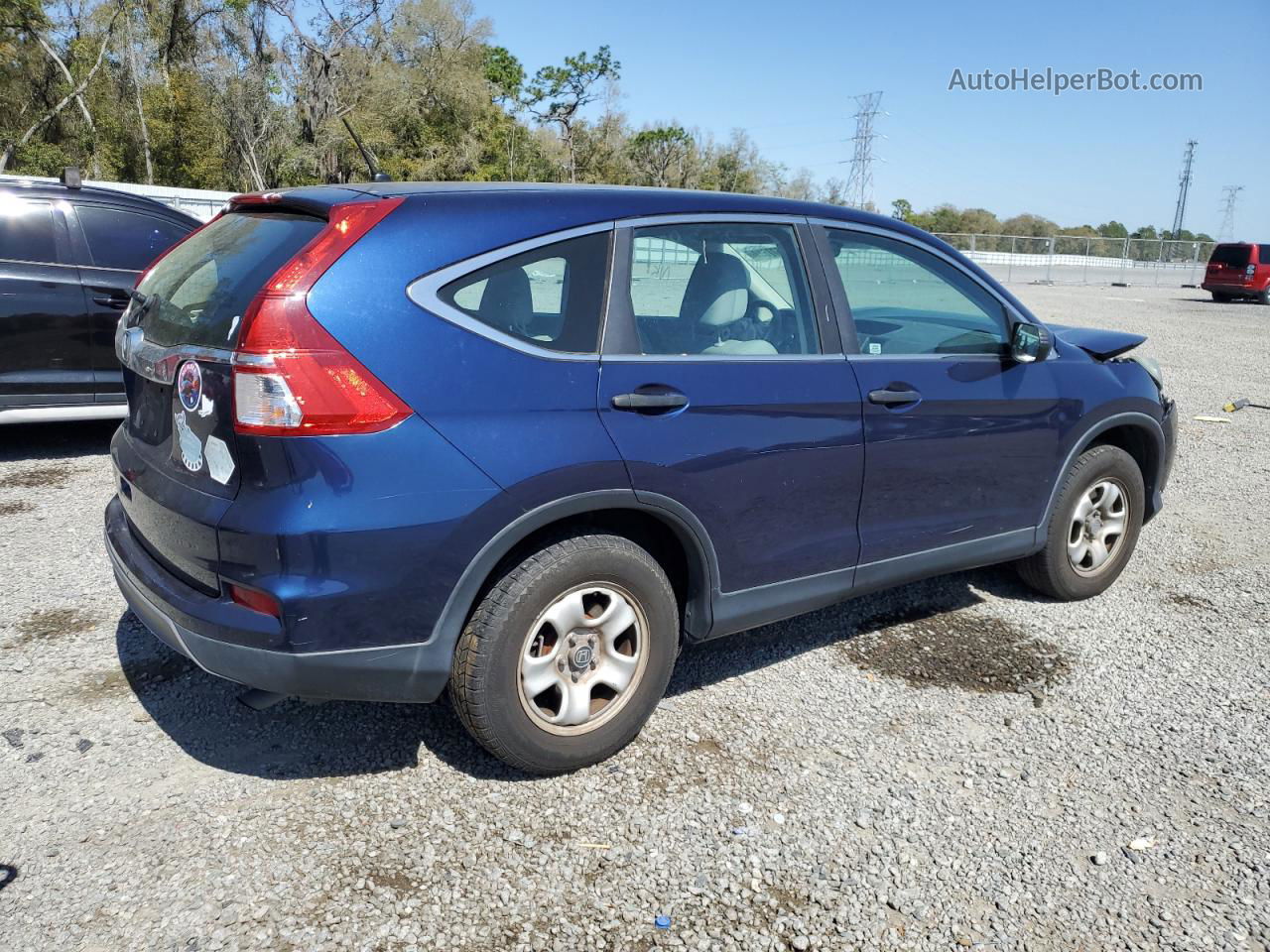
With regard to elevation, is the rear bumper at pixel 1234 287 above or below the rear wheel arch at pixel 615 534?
above

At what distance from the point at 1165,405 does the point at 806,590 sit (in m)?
2.45

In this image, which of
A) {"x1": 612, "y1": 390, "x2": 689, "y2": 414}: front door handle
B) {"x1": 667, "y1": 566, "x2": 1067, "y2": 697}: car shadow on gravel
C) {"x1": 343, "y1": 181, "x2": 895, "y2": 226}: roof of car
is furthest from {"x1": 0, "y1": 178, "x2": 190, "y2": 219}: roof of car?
{"x1": 612, "y1": 390, "x2": 689, "y2": 414}: front door handle

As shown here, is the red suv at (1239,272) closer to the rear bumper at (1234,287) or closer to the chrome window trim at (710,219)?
the rear bumper at (1234,287)

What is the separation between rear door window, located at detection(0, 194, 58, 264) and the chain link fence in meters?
42.1

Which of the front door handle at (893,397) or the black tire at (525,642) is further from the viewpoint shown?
the front door handle at (893,397)

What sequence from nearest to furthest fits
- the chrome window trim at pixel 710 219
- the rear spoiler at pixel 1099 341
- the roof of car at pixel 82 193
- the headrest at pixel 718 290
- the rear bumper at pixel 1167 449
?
the chrome window trim at pixel 710 219
the headrest at pixel 718 290
the rear spoiler at pixel 1099 341
the rear bumper at pixel 1167 449
the roof of car at pixel 82 193

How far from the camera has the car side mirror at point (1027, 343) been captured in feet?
13.0

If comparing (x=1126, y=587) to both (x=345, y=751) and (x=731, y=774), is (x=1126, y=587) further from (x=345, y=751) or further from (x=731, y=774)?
(x=345, y=751)

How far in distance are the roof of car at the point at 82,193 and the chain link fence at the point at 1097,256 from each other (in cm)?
4138

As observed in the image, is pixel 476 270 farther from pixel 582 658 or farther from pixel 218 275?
pixel 582 658

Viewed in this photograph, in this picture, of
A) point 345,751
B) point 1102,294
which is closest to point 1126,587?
point 345,751

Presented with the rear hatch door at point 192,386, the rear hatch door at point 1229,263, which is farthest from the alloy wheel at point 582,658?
the rear hatch door at point 1229,263

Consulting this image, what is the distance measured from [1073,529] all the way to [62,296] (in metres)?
6.21

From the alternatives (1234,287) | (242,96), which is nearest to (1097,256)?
(1234,287)
